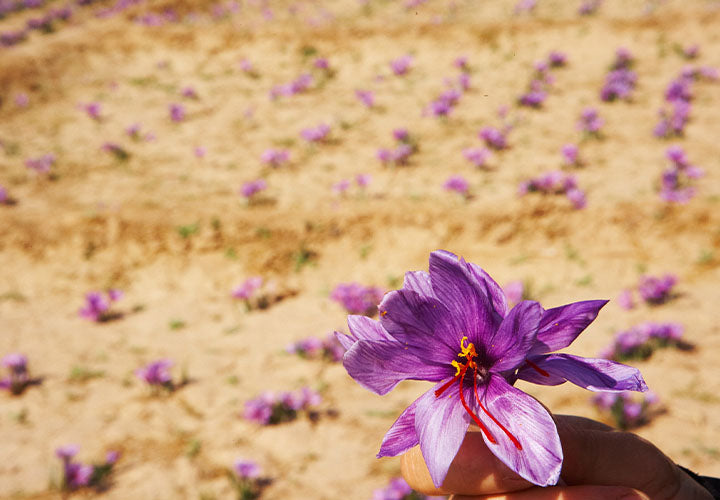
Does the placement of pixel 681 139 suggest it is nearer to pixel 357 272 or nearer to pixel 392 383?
pixel 357 272

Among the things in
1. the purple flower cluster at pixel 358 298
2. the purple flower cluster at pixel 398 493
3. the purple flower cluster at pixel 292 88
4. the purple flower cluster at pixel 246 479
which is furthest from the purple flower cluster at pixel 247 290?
the purple flower cluster at pixel 292 88

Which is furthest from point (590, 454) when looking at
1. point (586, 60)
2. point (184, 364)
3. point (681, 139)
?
point (586, 60)

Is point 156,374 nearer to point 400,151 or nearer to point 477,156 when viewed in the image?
point 400,151

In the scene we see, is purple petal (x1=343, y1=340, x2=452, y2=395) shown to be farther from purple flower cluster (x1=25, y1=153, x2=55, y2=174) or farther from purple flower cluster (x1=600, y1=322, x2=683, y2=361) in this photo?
purple flower cluster (x1=25, y1=153, x2=55, y2=174)

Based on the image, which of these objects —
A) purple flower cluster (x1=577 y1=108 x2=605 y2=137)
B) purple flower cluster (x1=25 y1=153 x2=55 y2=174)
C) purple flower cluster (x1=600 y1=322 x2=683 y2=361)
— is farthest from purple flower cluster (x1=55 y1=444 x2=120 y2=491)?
purple flower cluster (x1=577 y1=108 x2=605 y2=137)

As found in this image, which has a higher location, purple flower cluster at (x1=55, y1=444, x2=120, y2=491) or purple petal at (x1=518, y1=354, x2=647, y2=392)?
purple petal at (x1=518, y1=354, x2=647, y2=392)

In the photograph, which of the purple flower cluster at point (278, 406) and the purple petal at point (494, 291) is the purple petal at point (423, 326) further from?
the purple flower cluster at point (278, 406)
